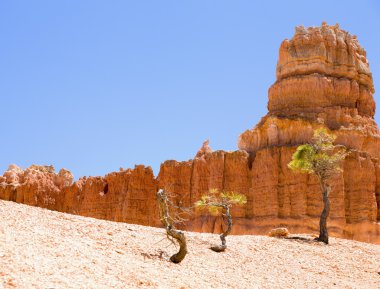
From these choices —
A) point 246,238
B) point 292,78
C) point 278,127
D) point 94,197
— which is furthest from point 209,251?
point 94,197

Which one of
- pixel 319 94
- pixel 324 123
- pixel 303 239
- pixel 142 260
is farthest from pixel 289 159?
pixel 142 260

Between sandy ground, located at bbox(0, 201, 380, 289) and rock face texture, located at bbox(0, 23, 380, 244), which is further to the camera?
rock face texture, located at bbox(0, 23, 380, 244)

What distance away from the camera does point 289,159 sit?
133 feet

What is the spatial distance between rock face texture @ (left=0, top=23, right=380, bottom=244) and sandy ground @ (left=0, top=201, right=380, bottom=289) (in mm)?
16315

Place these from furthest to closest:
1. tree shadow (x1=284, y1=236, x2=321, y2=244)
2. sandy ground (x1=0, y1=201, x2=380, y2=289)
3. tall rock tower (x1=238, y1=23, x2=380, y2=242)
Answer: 1. tall rock tower (x1=238, y1=23, x2=380, y2=242)
2. tree shadow (x1=284, y1=236, x2=321, y2=244)
3. sandy ground (x1=0, y1=201, x2=380, y2=289)

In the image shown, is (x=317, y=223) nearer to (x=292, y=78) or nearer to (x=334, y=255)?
(x=292, y=78)

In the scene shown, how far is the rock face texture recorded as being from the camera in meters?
38.2

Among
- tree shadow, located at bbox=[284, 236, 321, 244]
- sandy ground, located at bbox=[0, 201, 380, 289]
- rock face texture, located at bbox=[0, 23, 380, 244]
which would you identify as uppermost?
rock face texture, located at bbox=[0, 23, 380, 244]

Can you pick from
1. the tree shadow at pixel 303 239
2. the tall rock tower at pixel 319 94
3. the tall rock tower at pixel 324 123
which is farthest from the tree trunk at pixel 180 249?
the tall rock tower at pixel 319 94

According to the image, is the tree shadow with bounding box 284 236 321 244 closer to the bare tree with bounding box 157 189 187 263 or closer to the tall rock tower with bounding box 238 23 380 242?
the bare tree with bounding box 157 189 187 263

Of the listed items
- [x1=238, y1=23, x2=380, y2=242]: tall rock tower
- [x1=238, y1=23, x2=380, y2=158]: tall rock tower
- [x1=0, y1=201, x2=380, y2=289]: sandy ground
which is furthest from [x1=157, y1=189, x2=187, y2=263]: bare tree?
[x1=238, y1=23, x2=380, y2=158]: tall rock tower

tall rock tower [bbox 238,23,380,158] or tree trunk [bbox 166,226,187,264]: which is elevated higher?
tall rock tower [bbox 238,23,380,158]

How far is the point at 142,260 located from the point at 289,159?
28150 mm

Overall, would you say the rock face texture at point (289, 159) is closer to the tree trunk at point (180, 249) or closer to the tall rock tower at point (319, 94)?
the tall rock tower at point (319, 94)
